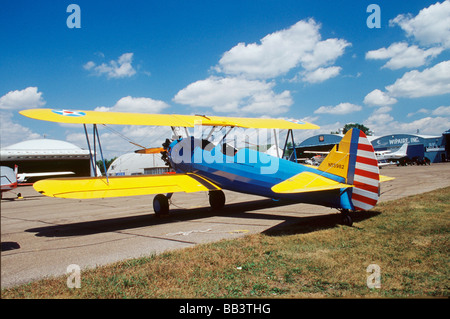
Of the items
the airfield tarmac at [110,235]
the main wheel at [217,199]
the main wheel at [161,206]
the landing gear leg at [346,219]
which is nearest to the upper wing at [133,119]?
the airfield tarmac at [110,235]

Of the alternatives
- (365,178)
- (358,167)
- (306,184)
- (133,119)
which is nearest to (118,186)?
(133,119)

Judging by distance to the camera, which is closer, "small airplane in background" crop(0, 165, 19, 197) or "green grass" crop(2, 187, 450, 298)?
"small airplane in background" crop(0, 165, 19, 197)

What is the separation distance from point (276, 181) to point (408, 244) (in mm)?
3410

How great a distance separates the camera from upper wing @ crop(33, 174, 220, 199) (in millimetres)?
7605

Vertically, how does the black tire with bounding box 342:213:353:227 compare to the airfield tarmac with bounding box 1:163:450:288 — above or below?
above

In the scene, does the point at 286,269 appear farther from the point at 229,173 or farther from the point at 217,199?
the point at 217,199

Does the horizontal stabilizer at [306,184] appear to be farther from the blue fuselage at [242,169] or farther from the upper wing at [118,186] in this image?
the upper wing at [118,186]

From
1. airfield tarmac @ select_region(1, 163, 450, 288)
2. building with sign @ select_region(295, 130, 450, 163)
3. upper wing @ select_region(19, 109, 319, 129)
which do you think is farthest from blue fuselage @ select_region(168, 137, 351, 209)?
building with sign @ select_region(295, 130, 450, 163)

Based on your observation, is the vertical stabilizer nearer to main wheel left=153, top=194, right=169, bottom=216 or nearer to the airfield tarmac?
the airfield tarmac

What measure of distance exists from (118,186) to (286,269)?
604 cm

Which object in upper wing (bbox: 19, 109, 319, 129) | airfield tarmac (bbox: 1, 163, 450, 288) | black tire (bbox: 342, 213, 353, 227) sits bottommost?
airfield tarmac (bbox: 1, 163, 450, 288)

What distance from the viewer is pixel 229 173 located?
9.21 m

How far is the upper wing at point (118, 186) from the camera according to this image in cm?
761
